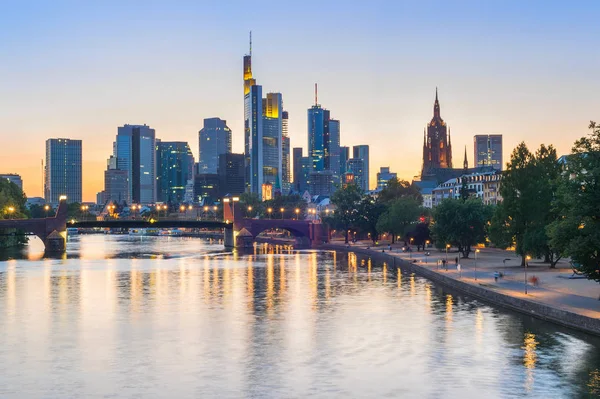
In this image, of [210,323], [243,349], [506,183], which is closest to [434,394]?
[243,349]

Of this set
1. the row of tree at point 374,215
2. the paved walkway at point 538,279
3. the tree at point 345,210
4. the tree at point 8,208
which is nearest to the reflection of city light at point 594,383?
the paved walkway at point 538,279

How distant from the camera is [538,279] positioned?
7688cm

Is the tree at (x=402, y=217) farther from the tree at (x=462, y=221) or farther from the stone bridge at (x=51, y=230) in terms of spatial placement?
the stone bridge at (x=51, y=230)

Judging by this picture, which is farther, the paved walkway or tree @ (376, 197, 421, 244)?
tree @ (376, 197, 421, 244)

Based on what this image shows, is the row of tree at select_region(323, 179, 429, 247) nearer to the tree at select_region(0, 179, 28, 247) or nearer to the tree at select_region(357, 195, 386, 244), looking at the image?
the tree at select_region(357, 195, 386, 244)

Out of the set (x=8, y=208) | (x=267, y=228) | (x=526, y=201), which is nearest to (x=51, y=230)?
(x=8, y=208)

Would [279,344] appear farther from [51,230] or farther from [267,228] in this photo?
[267,228]

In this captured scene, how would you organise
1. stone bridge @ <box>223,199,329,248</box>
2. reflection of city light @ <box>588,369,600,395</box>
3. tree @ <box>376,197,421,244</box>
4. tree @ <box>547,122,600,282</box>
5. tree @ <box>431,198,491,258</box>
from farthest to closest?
stone bridge @ <box>223,199,329,248</box> < tree @ <box>376,197,421,244</box> < tree @ <box>431,198,491,258</box> < tree @ <box>547,122,600,282</box> < reflection of city light @ <box>588,369,600,395</box>

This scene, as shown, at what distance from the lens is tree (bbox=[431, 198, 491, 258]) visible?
11781 cm

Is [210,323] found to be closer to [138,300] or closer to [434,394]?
[138,300]

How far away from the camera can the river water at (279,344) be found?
140 ft

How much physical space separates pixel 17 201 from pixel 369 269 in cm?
11348

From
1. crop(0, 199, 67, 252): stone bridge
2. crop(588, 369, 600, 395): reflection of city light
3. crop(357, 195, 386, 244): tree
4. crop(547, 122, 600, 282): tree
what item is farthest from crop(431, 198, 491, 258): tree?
crop(0, 199, 67, 252): stone bridge

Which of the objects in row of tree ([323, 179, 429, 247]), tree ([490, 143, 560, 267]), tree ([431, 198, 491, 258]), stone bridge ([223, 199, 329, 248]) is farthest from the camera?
stone bridge ([223, 199, 329, 248])
